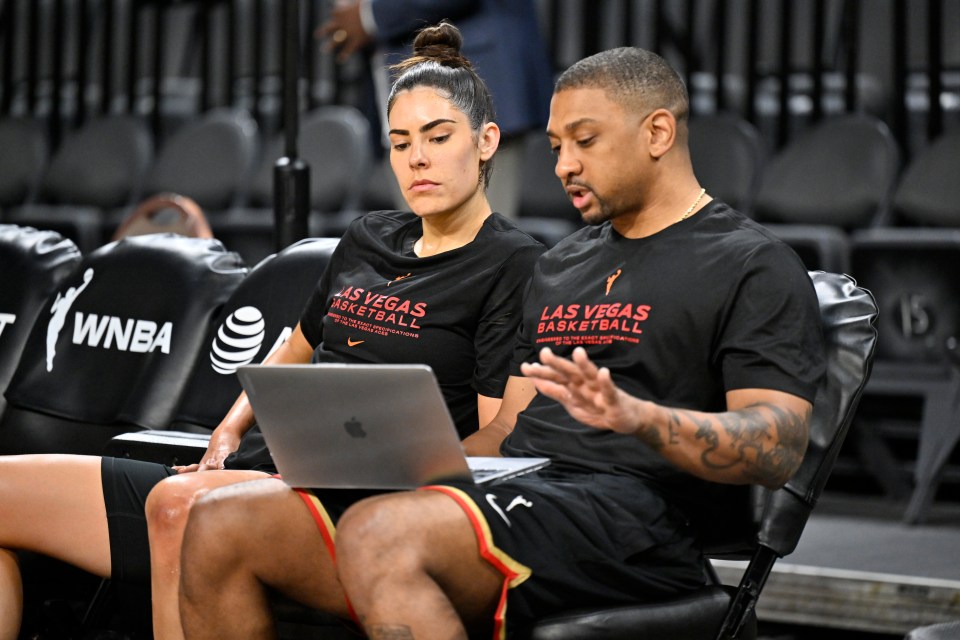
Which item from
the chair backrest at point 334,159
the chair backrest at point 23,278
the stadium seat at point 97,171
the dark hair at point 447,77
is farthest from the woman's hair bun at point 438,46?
the stadium seat at point 97,171

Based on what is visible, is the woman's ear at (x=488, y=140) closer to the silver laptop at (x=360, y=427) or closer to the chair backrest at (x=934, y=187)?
the silver laptop at (x=360, y=427)

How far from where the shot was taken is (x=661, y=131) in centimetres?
185

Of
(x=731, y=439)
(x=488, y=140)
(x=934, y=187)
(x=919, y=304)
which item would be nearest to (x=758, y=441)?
(x=731, y=439)

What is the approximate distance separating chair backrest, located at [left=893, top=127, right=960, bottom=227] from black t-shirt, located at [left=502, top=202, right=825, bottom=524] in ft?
5.81

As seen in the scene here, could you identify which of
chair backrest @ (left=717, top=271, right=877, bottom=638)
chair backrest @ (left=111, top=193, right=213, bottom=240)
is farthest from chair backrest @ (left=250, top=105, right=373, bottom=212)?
chair backrest @ (left=717, top=271, right=877, bottom=638)

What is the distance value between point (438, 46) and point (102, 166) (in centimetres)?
307

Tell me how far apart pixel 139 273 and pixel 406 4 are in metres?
1.02

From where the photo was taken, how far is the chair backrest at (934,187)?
3.40 metres

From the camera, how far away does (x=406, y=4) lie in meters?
3.33

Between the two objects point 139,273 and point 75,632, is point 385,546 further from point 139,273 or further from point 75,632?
point 139,273

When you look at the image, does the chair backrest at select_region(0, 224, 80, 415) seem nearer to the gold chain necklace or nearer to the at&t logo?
the at&t logo

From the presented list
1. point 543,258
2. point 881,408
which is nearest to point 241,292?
point 543,258

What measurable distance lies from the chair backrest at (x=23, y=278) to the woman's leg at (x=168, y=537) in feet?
3.63

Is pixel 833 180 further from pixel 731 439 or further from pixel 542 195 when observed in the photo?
pixel 731 439
